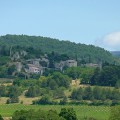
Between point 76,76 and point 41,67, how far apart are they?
84.7ft

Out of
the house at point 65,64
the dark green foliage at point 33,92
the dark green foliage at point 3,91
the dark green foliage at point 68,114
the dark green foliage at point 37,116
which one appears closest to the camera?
the dark green foliage at point 37,116

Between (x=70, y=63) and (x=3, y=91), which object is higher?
(x=70, y=63)

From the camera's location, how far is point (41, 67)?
15712 cm

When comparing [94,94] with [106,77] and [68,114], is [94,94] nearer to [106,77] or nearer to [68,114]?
[106,77]

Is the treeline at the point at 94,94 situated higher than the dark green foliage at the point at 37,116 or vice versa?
the treeline at the point at 94,94

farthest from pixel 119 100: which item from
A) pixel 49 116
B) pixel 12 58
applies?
pixel 12 58

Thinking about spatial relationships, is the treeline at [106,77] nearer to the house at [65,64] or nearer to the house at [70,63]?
the house at [65,64]

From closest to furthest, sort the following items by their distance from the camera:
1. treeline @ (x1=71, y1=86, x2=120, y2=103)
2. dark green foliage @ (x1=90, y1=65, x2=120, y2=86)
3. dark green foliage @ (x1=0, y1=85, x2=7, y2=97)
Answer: treeline @ (x1=71, y1=86, x2=120, y2=103)
dark green foliage @ (x1=0, y1=85, x2=7, y2=97)
dark green foliage @ (x1=90, y1=65, x2=120, y2=86)

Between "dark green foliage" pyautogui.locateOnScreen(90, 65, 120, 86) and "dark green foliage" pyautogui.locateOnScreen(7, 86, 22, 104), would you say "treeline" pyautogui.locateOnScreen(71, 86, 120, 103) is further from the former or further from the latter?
"dark green foliage" pyautogui.locateOnScreen(90, 65, 120, 86)

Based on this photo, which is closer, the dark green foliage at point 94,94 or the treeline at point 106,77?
the dark green foliage at point 94,94

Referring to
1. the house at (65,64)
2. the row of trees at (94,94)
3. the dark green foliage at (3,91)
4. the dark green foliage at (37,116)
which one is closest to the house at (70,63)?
the house at (65,64)

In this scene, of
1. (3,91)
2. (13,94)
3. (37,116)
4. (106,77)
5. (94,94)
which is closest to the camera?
(37,116)

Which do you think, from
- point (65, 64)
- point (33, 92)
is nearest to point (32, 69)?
point (65, 64)

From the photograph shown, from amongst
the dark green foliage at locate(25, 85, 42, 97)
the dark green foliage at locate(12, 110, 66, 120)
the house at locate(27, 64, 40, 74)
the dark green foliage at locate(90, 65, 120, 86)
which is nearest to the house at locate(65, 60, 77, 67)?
the house at locate(27, 64, 40, 74)
